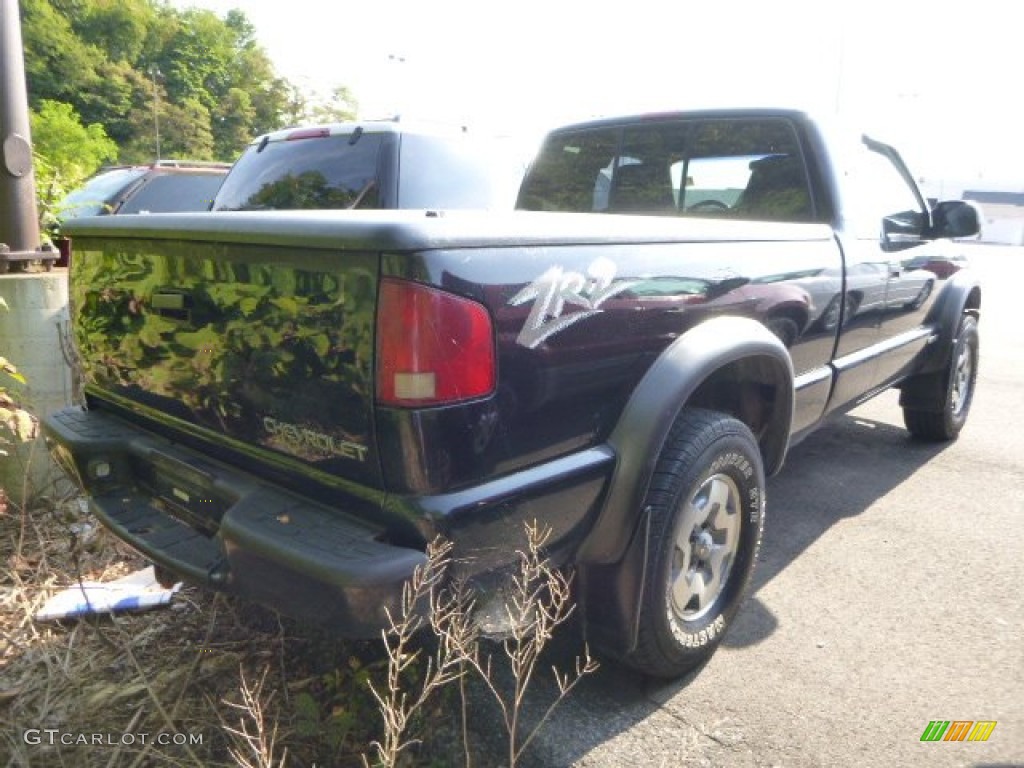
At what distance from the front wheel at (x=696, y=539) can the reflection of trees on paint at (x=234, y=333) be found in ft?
3.27

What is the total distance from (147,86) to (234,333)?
6332 cm

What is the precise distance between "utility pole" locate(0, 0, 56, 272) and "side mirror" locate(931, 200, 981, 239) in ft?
15.2

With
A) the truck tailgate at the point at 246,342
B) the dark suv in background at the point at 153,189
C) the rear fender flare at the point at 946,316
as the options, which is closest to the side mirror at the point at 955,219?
the rear fender flare at the point at 946,316

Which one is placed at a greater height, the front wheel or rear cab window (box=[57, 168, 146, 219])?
rear cab window (box=[57, 168, 146, 219])

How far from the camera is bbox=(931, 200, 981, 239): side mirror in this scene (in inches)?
169

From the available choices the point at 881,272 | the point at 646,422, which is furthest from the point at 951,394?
the point at 646,422

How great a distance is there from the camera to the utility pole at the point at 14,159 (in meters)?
3.63

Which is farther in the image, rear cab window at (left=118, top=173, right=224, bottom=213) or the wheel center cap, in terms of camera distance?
rear cab window at (left=118, top=173, right=224, bottom=213)

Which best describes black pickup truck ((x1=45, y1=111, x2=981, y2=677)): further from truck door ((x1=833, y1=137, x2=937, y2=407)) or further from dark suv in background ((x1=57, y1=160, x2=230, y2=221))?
dark suv in background ((x1=57, y1=160, x2=230, y2=221))

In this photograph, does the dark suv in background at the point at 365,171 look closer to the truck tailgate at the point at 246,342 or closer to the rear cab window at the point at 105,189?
the truck tailgate at the point at 246,342

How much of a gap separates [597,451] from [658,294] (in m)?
0.52

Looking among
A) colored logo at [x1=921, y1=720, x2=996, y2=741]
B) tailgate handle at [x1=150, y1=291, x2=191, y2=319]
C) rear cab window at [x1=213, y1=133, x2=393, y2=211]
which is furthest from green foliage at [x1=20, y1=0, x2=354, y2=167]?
colored logo at [x1=921, y1=720, x2=996, y2=741]

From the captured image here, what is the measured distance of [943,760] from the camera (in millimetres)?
2258

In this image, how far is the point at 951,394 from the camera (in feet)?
16.6
